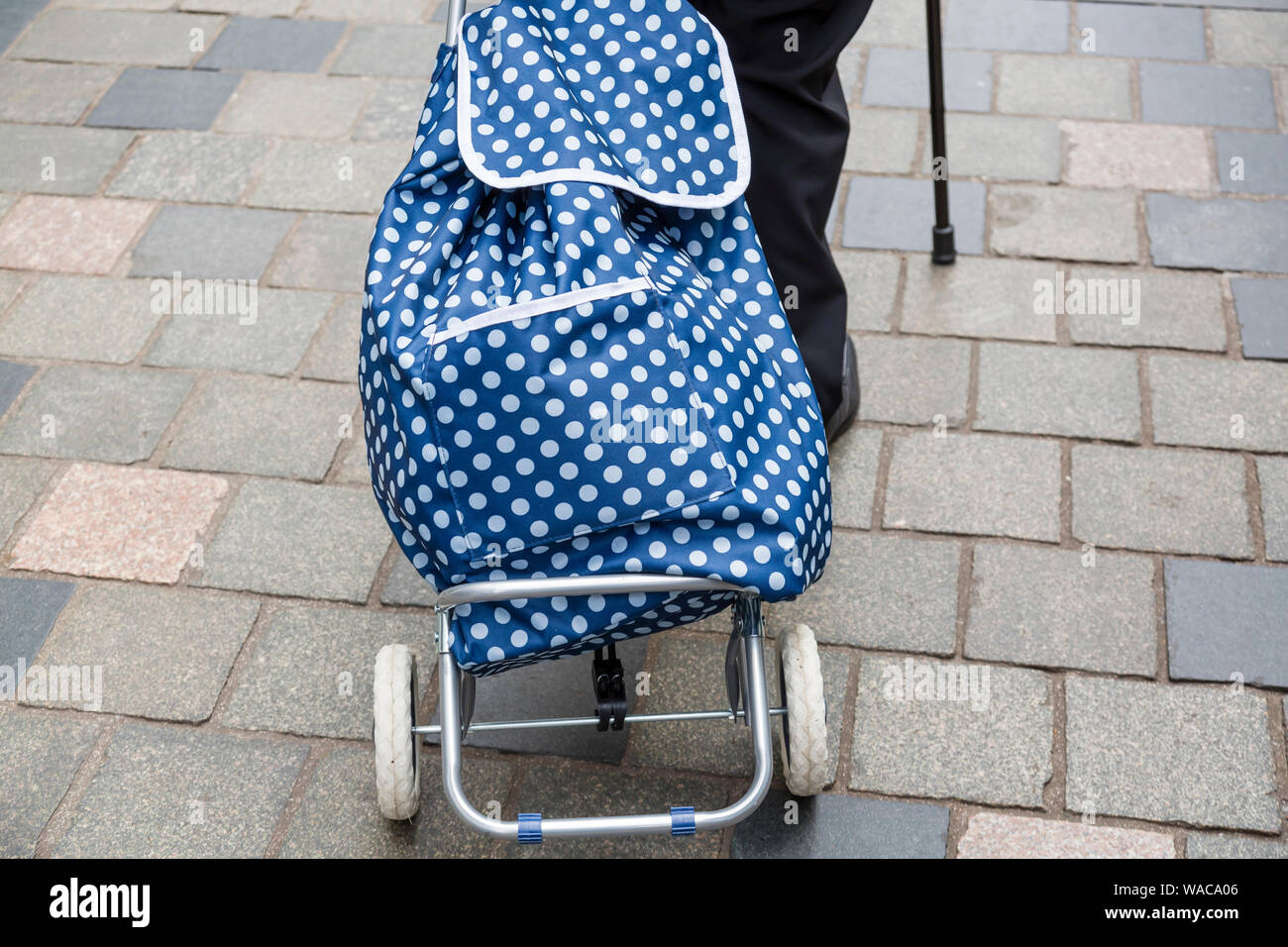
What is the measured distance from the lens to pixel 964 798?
1.98m

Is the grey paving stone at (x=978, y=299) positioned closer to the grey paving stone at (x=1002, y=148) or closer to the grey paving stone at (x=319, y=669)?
the grey paving stone at (x=1002, y=148)

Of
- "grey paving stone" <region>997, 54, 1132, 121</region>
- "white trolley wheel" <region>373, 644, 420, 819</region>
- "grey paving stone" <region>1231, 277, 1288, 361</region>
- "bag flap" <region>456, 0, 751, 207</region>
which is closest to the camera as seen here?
"bag flap" <region>456, 0, 751, 207</region>

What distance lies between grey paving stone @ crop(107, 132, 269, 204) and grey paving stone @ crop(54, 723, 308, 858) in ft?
5.38

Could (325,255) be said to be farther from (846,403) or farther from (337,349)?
(846,403)

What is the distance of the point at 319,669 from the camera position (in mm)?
2219

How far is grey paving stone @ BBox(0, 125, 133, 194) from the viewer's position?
3.33 meters

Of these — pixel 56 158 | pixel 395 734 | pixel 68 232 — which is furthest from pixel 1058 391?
pixel 56 158

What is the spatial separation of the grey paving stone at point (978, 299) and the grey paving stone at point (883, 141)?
372mm

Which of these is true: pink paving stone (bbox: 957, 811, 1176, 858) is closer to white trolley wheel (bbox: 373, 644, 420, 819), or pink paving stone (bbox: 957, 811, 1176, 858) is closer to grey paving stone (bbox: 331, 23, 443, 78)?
white trolley wheel (bbox: 373, 644, 420, 819)

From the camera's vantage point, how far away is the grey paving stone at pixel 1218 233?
9.52ft

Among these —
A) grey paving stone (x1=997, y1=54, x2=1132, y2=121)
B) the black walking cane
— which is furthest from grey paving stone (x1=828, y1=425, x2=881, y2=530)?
grey paving stone (x1=997, y1=54, x2=1132, y2=121)

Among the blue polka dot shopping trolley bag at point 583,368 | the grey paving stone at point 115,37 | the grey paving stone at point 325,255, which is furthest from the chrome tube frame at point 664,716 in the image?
the grey paving stone at point 115,37

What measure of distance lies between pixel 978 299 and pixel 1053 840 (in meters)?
1.33

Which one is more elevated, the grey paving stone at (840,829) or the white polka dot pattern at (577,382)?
the white polka dot pattern at (577,382)
